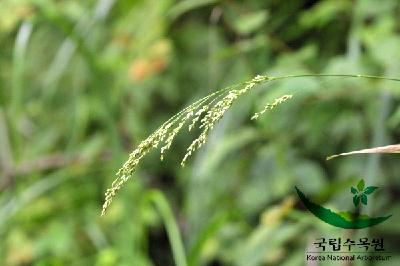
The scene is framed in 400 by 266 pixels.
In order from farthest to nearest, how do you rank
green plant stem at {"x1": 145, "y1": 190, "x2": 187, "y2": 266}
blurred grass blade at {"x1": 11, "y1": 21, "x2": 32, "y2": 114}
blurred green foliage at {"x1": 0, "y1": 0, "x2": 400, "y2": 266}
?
blurred grass blade at {"x1": 11, "y1": 21, "x2": 32, "y2": 114}, blurred green foliage at {"x1": 0, "y1": 0, "x2": 400, "y2": 266}, green plant stem at {"x1": 145, "y1": 190, "x2": 187, "y2": 266}

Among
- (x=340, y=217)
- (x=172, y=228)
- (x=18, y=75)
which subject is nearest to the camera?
(x=340, y=217)

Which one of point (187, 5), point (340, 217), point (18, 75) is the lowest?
point (340, 217)

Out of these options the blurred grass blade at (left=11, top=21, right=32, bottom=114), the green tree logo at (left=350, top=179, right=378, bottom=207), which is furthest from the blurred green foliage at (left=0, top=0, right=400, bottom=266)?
the green tree logo at (left=350, top=179, right=378, bottom=207)

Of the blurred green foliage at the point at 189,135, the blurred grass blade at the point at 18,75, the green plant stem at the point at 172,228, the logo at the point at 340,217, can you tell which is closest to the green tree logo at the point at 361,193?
the logo at the point at 340,217

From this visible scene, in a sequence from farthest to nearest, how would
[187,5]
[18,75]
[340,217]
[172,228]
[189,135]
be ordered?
[189,135] → [187,5] → [18,75] → [172,228] → [340,217]

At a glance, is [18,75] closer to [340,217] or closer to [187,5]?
[187,5]

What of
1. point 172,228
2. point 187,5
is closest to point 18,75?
point 187,5

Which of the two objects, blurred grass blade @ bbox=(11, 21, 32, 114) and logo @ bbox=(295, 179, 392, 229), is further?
blurred grass blade @ bbox=(11, 21, 32, 114)

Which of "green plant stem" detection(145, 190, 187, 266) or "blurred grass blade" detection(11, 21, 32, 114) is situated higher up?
"blurred grass blade" detection(11, 21, 32, 114)

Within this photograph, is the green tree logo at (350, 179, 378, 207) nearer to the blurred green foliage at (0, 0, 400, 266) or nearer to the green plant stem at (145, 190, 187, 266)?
the blurred green foliage at (0, 0, 400, 266)
